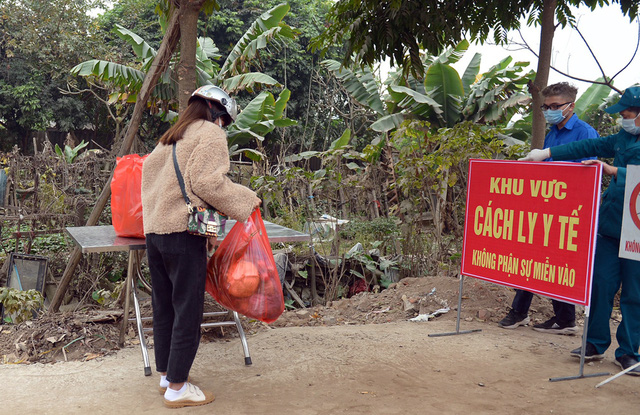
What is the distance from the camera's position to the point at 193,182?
3.09m

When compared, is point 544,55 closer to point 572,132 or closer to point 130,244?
point 572,132

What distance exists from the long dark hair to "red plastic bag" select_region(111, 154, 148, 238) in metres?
0.86

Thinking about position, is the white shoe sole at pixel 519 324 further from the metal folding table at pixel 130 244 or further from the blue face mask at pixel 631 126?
the metal folding table at pixel 130 244

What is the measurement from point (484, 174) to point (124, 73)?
8783 mm

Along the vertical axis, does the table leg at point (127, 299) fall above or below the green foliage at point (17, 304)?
above

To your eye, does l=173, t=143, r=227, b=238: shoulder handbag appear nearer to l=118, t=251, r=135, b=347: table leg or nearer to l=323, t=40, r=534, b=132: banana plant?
l=118, t=251, r=135, b=347: table leg

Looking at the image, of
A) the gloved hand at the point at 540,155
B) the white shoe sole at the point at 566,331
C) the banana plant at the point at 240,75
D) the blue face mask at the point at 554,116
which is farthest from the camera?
the banana plant at the point at 240,75

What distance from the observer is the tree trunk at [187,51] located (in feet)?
15.7

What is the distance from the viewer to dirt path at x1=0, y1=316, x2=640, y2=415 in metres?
3.35

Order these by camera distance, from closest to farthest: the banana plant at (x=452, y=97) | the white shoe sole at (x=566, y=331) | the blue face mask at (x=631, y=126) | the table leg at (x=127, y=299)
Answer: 1. the blue face mask at (x=631, y=126)
2. the table leg at (x=127, y=299)
3. the white shoe sole at (x=566, y=331)
4. the banana plant at (x=452, y=97)

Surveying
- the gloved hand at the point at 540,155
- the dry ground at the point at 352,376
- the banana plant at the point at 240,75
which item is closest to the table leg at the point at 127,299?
the dry ground at the point at 352,376

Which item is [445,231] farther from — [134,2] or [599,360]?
[134,2]

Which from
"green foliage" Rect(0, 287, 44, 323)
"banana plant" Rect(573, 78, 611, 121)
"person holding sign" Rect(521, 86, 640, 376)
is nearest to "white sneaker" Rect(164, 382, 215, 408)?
"person holding sign" Rect(521, 86, 640, 376)

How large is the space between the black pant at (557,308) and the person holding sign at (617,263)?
89 cm
